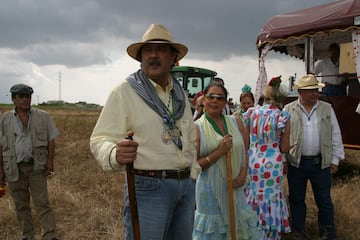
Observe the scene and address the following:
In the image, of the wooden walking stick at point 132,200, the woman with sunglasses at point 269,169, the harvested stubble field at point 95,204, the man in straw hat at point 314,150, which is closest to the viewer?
the wooden walking stick at point 132,200

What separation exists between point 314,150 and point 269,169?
24.7 inches

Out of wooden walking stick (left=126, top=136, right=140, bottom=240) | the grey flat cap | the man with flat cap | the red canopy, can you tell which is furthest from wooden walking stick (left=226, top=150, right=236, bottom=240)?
the red canopy

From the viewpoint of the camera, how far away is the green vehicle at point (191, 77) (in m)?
13.0

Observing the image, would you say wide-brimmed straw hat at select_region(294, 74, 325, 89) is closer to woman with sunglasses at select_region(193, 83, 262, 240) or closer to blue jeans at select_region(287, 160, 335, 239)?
blue jeans at select_region(287, 160, 335, 239)

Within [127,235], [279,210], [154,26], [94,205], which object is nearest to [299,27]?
[279,210]

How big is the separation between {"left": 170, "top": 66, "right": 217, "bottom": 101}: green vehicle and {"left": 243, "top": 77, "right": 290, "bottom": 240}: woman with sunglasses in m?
9.05

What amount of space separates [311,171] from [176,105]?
7.86 ft

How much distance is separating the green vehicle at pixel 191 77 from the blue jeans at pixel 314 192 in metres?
8.88

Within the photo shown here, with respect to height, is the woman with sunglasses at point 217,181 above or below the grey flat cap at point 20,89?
below

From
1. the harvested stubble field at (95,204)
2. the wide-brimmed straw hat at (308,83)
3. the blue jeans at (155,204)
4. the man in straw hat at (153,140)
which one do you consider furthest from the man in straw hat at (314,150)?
the blue jeans at (155,204)

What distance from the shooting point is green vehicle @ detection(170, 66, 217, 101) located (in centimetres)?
1299

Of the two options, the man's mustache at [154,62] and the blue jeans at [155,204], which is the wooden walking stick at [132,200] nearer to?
the blue jeans at [155,204]

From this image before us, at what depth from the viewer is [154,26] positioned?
7.31ft

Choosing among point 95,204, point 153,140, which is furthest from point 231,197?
point 95,204
